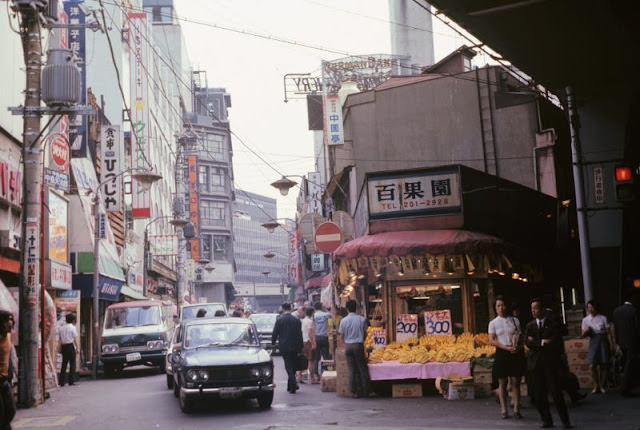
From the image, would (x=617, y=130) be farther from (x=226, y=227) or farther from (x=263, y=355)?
(x=226, y=227)

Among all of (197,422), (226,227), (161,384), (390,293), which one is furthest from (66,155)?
(226,227)

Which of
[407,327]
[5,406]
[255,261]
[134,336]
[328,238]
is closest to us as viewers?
[5,406]

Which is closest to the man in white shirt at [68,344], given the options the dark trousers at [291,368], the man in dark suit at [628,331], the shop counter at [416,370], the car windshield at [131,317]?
the car windshield at [131,317]

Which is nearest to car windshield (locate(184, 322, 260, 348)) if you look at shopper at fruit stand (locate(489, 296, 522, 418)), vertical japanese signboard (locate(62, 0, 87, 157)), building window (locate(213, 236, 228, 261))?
shopper at fruit stand (locate(489, 296, 522, 418))

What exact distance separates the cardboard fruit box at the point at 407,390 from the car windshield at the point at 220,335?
306 cm

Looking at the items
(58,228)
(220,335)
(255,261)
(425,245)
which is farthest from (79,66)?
(255,261)

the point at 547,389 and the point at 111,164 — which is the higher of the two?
the point at 111,164

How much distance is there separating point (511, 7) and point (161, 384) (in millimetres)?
13345

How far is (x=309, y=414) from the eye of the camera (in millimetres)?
13312

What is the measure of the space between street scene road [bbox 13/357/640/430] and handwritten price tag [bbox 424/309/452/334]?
7.40ft

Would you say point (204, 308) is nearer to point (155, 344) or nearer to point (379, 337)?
point (155, 344)

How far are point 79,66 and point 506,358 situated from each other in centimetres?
1975

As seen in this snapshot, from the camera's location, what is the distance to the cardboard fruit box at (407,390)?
1569 centimetres

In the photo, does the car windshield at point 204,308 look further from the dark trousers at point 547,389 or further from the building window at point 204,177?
the building window at point 204,177
